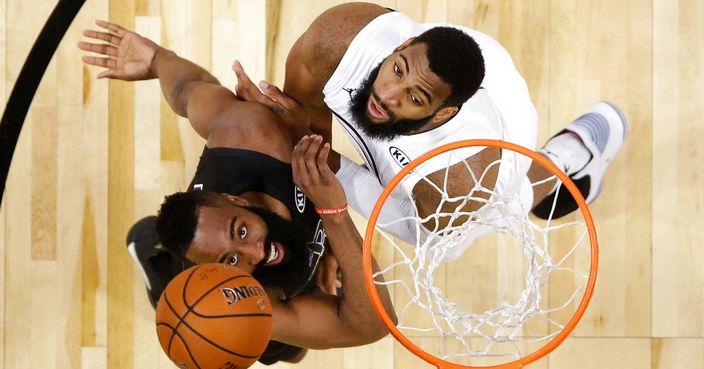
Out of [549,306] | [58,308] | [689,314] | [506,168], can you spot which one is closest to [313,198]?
[506,168]

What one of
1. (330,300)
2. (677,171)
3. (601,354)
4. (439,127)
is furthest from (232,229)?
(677,171)

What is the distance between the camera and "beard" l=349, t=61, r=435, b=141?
1772 mm

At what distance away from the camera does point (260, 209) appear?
1.78 metres

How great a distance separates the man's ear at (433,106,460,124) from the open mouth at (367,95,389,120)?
12 cm

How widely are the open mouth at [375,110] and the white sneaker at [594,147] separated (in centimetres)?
58

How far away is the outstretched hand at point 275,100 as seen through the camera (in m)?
1.80

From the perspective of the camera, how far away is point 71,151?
87.5 inches

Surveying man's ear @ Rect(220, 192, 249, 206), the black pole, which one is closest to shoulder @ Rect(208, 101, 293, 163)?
man's ear @ Rect(220, 192, 249, 206)

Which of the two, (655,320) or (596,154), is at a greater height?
(596,154)

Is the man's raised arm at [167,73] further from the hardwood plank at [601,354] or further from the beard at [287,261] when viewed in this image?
the hardwood plank at [601,354]

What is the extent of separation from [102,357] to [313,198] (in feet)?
3.07

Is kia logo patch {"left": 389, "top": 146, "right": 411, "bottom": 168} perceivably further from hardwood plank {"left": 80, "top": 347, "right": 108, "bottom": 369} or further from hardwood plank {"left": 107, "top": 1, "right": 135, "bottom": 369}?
hardwood plank {"left": 80, "top": 347, "right": 108, "bottom": 369}

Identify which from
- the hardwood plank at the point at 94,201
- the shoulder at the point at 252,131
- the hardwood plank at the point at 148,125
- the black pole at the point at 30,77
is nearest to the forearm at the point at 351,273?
the shoulder at the point at 252,131

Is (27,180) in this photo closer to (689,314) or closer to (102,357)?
(102,357)
